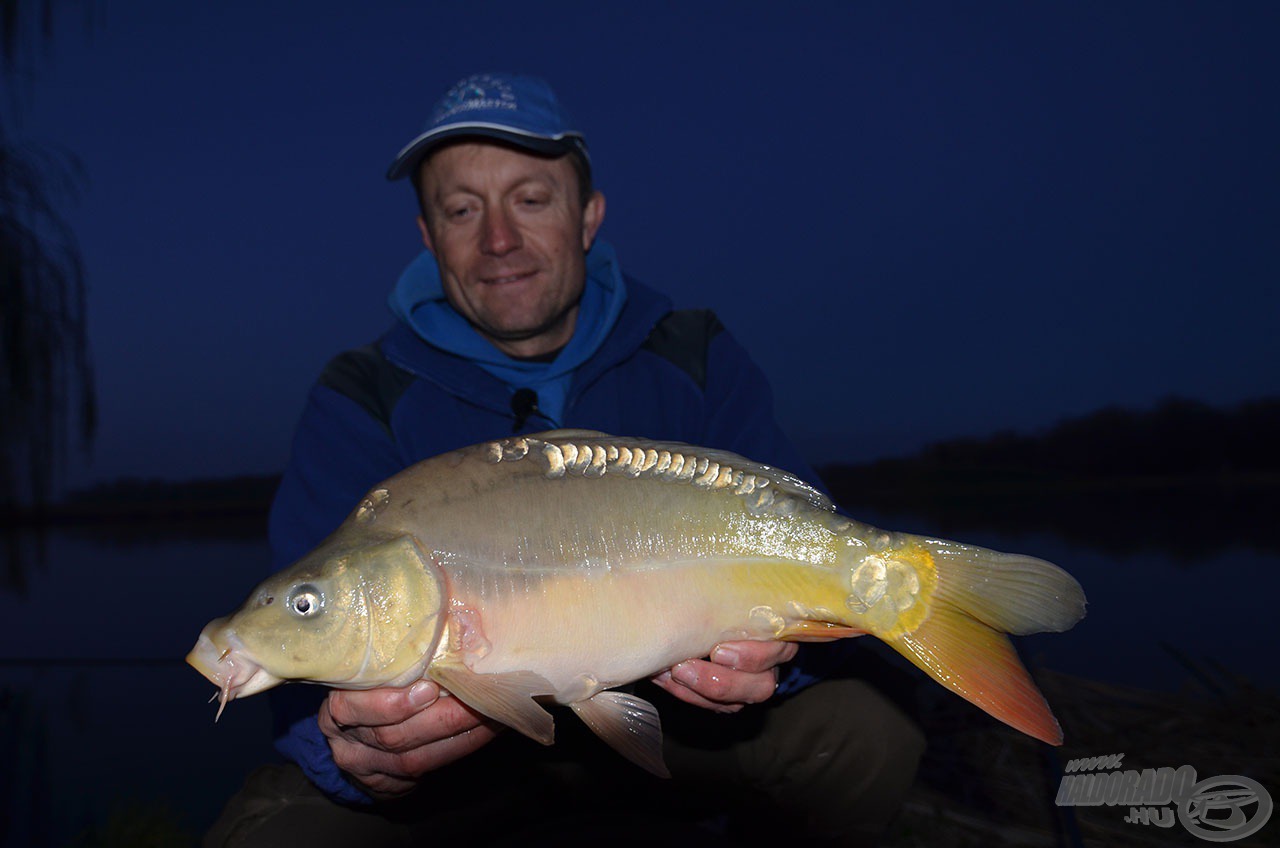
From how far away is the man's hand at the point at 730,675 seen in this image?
146cm

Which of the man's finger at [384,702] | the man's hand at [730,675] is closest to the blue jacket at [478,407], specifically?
the man's hand at [730,675]

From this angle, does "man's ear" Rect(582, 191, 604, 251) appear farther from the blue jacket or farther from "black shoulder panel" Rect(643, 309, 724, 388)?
"black shoulder panel" Rect(643, 309, 724, 388)

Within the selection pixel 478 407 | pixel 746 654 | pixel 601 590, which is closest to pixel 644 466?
pixel 601 590

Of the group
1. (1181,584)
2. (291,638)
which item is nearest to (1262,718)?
(291,638)

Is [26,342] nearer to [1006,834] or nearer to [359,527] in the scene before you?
[359,527]

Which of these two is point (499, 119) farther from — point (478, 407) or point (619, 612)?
point (619, 612)

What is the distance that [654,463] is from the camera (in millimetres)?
1403

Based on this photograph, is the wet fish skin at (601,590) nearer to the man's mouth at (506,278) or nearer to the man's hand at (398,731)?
the man's hand at (398,731)

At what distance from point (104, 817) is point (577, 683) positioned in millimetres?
5489

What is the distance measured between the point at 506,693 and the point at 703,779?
4.25ft

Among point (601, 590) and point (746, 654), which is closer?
point (601, 590)

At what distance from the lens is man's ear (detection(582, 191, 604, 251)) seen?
2602mm

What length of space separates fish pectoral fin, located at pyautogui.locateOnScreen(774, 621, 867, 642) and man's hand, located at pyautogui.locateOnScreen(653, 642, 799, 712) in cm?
8

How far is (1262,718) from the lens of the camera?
10.7 feet
